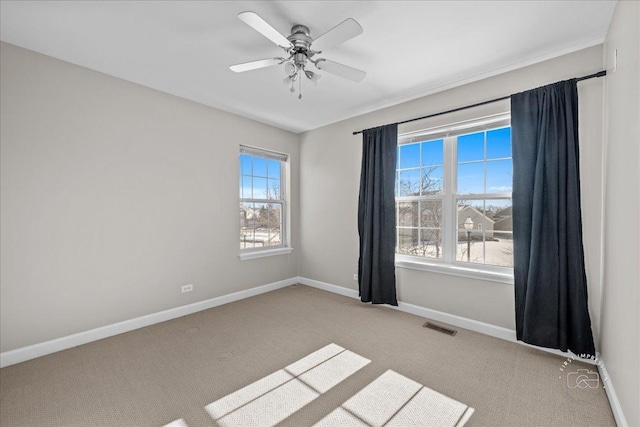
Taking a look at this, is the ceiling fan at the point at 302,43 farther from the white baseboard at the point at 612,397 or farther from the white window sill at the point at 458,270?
the white baseboard at the point at 612,397

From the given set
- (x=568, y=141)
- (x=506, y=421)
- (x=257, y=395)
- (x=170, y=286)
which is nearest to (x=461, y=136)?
(x=568, y=141)

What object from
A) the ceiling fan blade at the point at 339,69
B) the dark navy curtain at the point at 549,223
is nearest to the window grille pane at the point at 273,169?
the ceiling fan blade at the point at 339,69

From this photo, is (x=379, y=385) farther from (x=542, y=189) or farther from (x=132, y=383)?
(x=542, y=189)

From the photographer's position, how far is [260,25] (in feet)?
5.47

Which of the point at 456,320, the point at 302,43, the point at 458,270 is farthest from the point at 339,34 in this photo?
the point at 456,320

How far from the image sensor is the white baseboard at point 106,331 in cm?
227

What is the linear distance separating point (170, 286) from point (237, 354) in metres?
1.36

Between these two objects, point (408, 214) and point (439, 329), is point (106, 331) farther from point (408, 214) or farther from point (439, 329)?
point (408, 214)

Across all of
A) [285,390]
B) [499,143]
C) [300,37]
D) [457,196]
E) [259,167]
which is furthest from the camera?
[259,167]

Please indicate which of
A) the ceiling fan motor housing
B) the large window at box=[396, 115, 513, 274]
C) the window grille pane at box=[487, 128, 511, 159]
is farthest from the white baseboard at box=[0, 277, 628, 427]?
the ceiling fan motor housing

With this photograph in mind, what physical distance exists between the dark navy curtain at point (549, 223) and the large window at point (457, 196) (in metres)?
0.27

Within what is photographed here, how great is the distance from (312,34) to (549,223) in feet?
8.22

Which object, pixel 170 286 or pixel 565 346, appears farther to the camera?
pixel 170 286

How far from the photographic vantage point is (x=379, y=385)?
1995 mm
